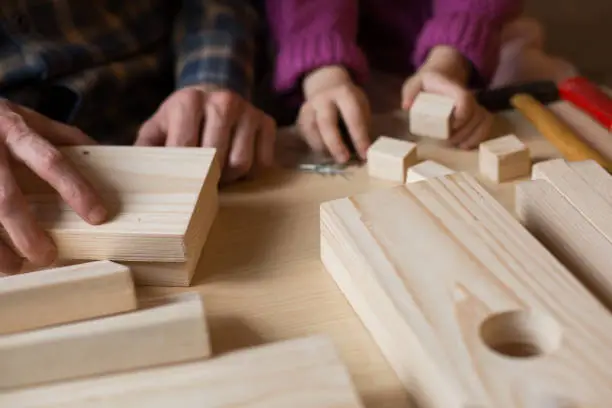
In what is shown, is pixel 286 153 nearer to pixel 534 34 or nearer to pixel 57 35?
pixel 57 35

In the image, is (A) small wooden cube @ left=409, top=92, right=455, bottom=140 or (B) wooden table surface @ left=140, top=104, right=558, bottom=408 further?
(A) small wooden cube @ left=409, top=92, right=455, bottom=140

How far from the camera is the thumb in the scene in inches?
33.6

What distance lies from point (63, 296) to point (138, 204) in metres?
0.11

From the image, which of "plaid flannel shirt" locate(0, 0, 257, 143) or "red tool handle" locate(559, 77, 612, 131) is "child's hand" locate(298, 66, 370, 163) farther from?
"red tool handle" locate(559, 77, 612, 131)

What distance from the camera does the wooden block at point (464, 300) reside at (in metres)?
0.46

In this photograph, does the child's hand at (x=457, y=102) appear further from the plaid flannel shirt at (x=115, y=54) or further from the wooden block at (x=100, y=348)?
the wooden block at (x=100, y=348)

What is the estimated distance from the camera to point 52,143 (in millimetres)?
727

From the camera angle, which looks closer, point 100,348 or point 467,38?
point 100,348

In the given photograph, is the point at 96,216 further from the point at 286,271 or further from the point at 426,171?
the point at 426,171

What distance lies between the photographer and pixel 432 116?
80cm

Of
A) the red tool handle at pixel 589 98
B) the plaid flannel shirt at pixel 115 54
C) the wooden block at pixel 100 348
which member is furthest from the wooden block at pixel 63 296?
the red tool handle at pixel 589 98

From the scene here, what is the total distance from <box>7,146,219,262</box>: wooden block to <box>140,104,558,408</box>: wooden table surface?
3 cm

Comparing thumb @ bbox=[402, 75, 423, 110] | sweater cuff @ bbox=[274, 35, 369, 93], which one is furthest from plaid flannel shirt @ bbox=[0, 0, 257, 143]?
thumb @ bbox=[402, 75, 423, 110]

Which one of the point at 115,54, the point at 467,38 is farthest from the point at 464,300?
the point at 115,54
